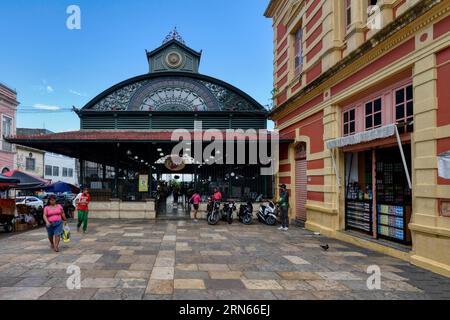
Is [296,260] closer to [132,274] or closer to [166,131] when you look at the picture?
[132,274]

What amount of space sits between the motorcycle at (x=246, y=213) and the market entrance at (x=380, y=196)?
4858 millimetres

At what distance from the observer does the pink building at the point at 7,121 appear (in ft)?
89.5

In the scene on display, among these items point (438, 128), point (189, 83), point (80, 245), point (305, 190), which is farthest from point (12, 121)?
point (438, 128)

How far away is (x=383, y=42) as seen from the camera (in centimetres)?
860

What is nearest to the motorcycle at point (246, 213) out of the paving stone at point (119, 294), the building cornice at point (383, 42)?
the building cornice at point (383, 42)

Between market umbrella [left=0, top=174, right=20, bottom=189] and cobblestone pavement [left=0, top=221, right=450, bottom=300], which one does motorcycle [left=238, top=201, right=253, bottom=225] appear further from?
market umbrella [left=0, top=174, right=20, bottom=189]

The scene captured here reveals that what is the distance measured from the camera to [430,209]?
23.4ft

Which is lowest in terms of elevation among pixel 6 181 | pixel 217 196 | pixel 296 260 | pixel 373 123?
pixel 296 260

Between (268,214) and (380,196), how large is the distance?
5.88 m

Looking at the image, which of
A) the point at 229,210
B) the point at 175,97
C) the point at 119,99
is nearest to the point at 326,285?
the point at 229,210

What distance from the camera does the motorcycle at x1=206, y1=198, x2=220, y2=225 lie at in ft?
47.3

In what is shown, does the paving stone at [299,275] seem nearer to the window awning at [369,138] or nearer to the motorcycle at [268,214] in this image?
the window awning at [369,138]
